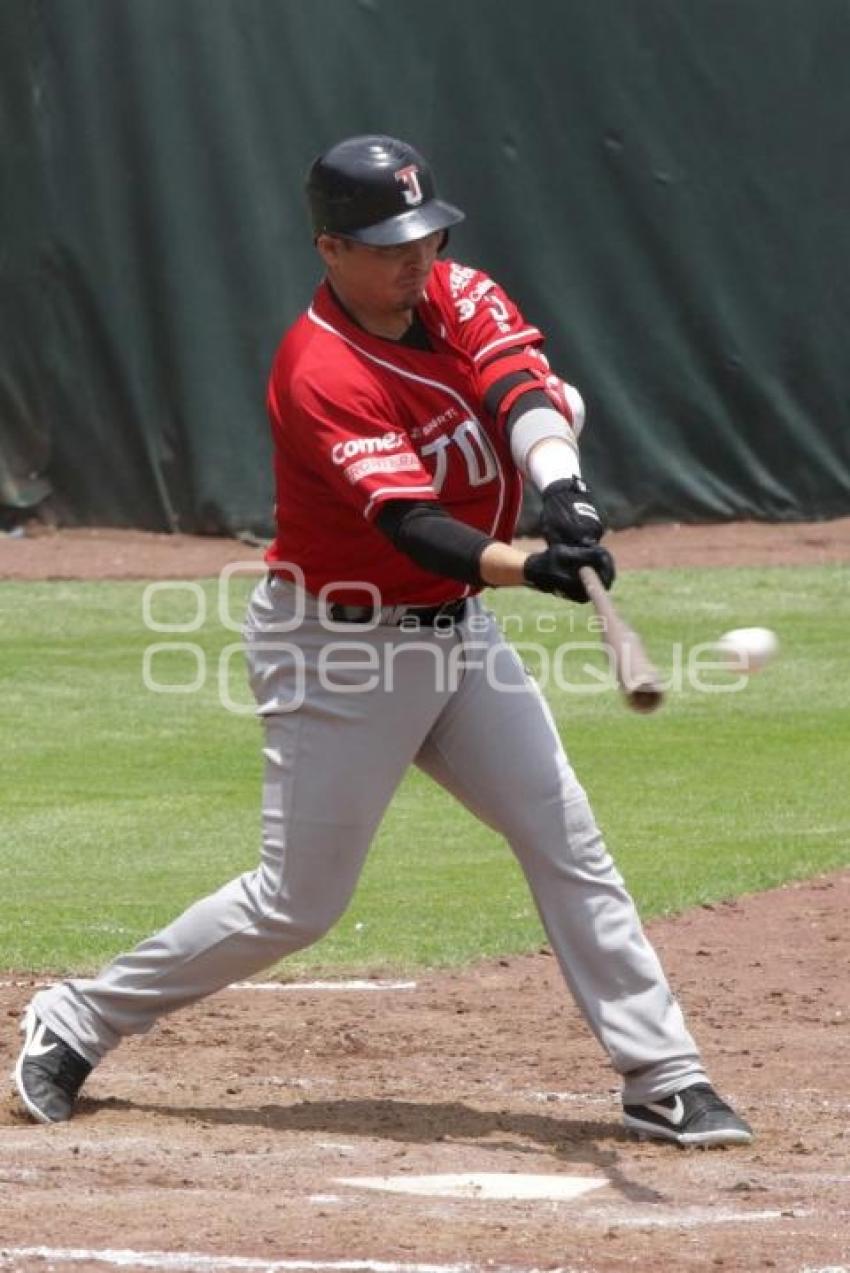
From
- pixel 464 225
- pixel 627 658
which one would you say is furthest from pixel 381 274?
pixel 464 225

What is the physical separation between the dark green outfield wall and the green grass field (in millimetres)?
1439

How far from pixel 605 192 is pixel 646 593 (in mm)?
2629

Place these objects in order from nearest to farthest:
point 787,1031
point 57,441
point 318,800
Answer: point 318,800 → point 787,1031 → point 57,441

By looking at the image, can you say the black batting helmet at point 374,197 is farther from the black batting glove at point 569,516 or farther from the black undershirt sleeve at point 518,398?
the black batting glove at point 569,516

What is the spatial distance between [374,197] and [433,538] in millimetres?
687

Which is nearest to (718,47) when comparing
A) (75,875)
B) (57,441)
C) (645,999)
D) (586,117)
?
(586,117)

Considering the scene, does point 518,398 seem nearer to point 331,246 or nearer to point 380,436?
point 380,436

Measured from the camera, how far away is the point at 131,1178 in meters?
4.50

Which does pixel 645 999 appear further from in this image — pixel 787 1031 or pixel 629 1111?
pixel 787 1031

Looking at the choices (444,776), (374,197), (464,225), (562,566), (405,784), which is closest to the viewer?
(562,566)

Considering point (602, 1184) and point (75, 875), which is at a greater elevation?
point (602, 1184)

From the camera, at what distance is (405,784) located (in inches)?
361

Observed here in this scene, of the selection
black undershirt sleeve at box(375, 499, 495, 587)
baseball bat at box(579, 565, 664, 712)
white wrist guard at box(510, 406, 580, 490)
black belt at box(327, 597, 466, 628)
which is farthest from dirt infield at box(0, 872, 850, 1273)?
white wrist guard at box(510, 406, 580, 490)

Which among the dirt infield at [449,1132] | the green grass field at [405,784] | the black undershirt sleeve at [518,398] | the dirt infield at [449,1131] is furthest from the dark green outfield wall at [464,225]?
the black undershirt sleeve at [518,398]
